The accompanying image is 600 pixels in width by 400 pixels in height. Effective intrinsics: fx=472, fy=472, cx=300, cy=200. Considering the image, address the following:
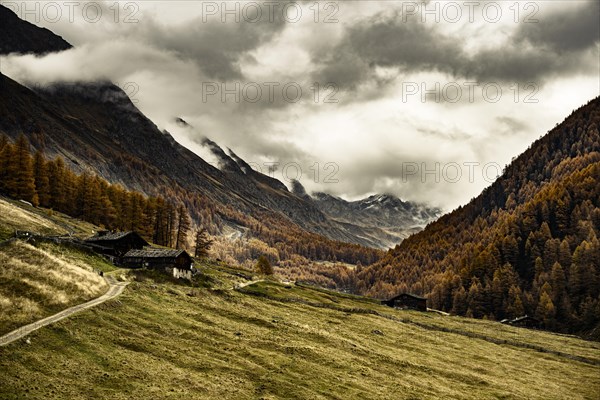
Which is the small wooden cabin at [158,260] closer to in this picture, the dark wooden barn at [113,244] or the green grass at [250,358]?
the dark wooden barn at [113,244]

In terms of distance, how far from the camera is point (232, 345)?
49562mm

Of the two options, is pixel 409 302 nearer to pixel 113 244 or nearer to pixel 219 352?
pixel 113 244

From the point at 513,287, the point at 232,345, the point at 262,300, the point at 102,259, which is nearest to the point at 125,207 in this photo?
the point at 102,259

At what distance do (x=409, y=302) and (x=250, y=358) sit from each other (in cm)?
10762

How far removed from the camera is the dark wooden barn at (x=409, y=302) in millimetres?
144875

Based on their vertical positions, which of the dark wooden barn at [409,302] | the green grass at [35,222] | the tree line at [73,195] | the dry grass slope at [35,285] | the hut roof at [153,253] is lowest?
the dark wooden barn at [409,302]

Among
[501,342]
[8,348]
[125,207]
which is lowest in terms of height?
[501,342]

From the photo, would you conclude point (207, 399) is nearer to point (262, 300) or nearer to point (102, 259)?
point (262, 300)

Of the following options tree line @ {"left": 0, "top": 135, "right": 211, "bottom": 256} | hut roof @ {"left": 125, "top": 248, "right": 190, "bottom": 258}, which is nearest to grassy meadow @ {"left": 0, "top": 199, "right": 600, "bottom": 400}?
hut roof @ {"left": 125, "top": 248, "right": 190, "bottom": 258}

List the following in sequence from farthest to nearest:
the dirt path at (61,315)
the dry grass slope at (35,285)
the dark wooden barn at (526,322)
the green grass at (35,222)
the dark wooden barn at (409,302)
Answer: the dark wooden barn at (409,302), the dark wooden barn at (526,322), the green grass at (35,222), the dry grass slope at (35,285), the dirt path at (61,315)

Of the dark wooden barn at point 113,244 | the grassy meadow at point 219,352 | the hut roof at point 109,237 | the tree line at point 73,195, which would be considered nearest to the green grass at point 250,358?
the grassy meadow at point 219,352

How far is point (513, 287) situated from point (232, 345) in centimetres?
12230

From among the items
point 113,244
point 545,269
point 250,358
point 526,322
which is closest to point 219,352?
point 250,358

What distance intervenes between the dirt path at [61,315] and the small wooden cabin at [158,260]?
24906mm
